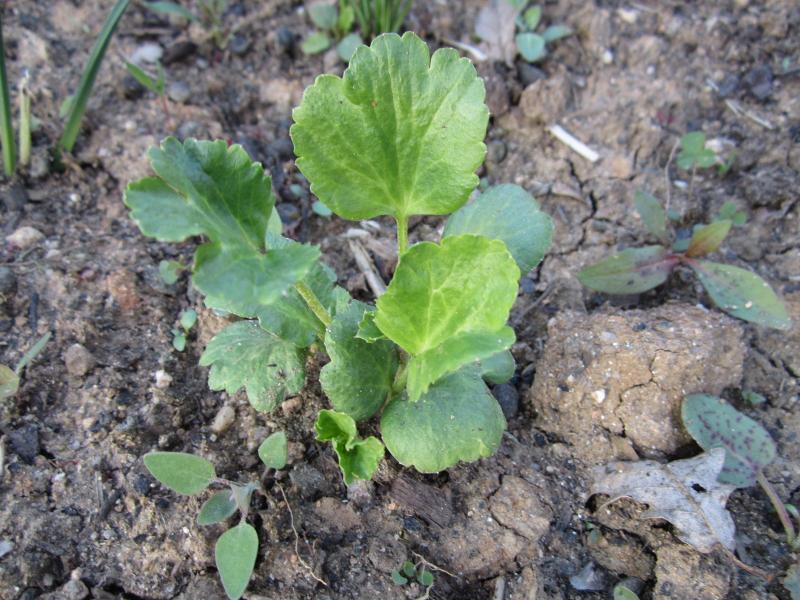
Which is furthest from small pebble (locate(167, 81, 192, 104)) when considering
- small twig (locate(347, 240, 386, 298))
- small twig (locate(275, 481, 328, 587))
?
small twig (locate(275, 481, 328, 587))

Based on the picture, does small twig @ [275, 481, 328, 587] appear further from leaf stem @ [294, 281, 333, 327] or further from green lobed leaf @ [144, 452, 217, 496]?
leaf stem @ [294, 281, 333, 327]

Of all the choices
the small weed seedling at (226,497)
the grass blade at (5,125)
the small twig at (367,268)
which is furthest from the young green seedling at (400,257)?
the grass blade at (5,125)

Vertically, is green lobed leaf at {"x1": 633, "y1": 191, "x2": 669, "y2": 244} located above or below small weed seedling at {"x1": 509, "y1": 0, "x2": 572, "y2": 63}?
below

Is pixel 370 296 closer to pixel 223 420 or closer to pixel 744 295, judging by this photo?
pixel 223 420

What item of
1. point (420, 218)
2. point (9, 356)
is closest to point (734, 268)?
point (420, 218)

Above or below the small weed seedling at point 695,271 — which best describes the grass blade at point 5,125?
above

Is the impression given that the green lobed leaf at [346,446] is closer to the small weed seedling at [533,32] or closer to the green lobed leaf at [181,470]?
the green lobed leaf at [181,470]

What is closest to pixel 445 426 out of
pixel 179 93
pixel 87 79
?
pixel 87 79
